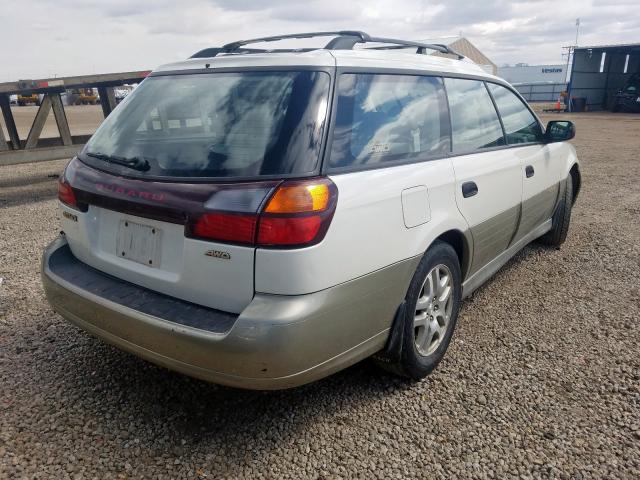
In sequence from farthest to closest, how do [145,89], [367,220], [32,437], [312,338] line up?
[145,89]
[32,437]
[367,220]
[312,338]

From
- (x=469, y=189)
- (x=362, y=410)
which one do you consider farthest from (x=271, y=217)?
(x=469, y=189)

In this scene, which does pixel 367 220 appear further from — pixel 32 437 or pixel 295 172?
pixel 32 437

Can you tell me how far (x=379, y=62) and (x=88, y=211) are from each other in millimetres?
1604

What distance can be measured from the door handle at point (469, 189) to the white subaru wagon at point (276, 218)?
0.02 meters

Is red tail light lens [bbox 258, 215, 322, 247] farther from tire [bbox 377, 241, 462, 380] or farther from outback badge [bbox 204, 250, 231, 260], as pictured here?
tire [bbox 377, 241, 462, 380]

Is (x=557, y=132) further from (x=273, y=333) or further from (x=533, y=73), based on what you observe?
(x=533, y=73)

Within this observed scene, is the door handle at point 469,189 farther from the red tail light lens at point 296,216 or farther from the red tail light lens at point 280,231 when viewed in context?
the red tail light lens at point 280,231

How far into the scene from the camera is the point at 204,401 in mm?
2582

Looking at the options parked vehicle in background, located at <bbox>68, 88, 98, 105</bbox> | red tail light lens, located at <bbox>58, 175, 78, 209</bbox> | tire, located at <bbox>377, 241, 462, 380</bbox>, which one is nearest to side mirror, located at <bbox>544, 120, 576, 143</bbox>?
tire, located at <bbox>377, 241, 462, 380</bbox>

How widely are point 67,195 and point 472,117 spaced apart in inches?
94.3

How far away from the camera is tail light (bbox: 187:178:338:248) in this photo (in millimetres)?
1896

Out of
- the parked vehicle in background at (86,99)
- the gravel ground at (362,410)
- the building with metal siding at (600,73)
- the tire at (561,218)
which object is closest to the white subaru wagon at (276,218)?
the gravel ground at (362,410)

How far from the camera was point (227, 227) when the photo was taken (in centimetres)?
193

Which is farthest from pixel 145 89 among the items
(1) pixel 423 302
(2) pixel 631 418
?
(2) pixel 631 418
